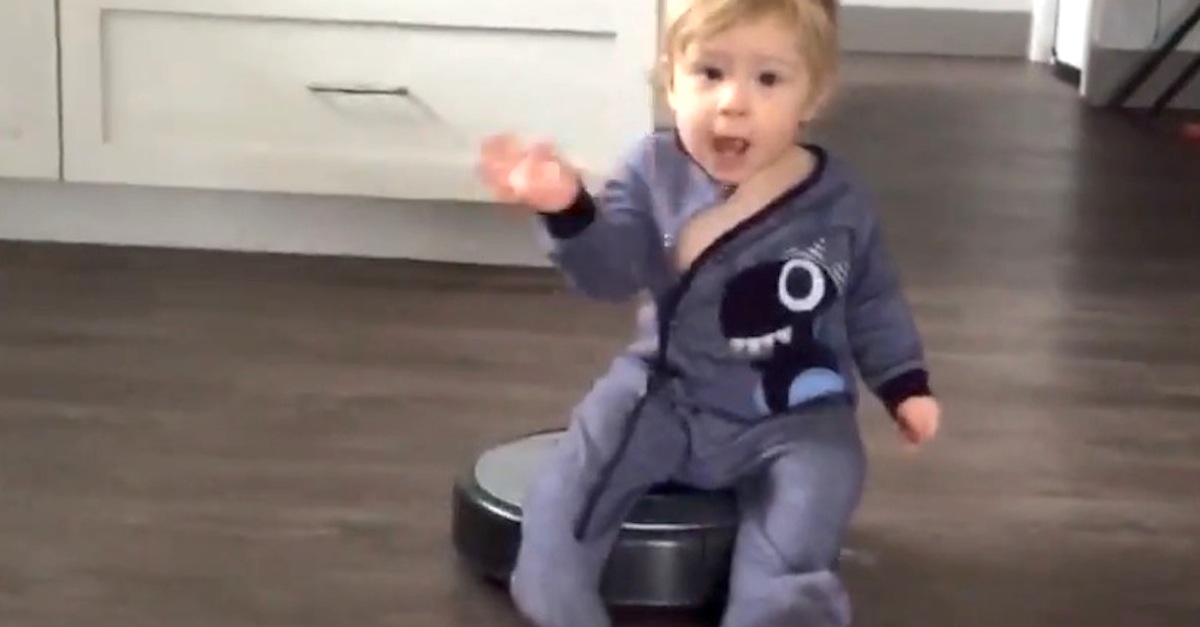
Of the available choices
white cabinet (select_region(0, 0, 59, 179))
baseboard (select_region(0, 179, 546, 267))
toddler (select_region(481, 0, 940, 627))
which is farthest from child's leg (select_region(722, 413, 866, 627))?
white cabinet (select_region(0, 0, 59, 179))

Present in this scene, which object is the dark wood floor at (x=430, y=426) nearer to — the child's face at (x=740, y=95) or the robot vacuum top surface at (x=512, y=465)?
the robot vacuum top surface at (x=512, y=465)

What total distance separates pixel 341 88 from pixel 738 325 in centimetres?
89

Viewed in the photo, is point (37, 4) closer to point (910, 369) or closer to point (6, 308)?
point (6, 308)

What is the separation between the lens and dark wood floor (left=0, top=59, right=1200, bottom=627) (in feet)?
4.30

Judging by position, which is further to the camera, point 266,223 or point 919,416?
point 266,223

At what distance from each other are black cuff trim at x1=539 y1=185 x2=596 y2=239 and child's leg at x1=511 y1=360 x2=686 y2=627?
0.13 m

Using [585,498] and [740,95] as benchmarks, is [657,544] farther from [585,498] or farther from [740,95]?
[740,95]

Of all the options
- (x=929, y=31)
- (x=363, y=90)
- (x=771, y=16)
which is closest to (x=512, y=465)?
(x=771, y=16)

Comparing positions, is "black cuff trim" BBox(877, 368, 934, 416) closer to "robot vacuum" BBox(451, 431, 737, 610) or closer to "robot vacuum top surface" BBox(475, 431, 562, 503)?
"robot vacuum" BBox(451, 431, 737, 610)

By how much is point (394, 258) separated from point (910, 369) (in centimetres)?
98

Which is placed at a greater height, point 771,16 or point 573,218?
point 771,16

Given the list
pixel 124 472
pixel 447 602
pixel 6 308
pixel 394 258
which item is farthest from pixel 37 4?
pixel 447 602

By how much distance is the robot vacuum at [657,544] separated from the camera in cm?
125

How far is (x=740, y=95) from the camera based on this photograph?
4.01ft
